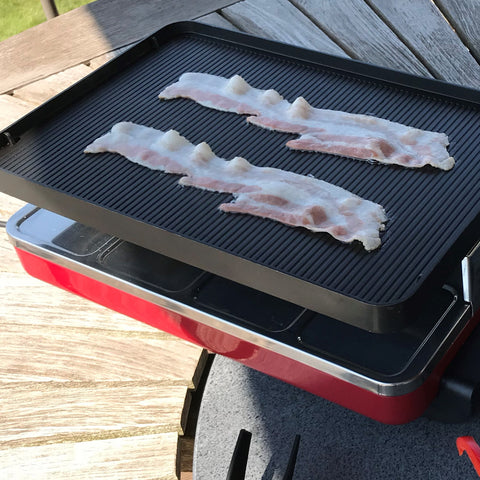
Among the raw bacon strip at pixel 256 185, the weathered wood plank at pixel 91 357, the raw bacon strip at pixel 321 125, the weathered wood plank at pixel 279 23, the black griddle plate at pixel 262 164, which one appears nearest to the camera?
the black griddle plate at pixel 262 164

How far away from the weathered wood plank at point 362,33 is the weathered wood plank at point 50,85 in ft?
2.12

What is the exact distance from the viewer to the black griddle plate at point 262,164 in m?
1.14

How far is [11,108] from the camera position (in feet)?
7.16


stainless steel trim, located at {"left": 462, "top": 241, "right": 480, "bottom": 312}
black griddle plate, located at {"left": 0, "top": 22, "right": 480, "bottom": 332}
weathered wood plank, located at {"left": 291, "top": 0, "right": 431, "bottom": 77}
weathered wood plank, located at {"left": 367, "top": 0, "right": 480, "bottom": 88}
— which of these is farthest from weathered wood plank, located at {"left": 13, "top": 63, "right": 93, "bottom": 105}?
stainless steel trim, located at {"left": 462, "top": 241, "right": 480, "bottom": 312}

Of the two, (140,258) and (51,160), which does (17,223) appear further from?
Answer: (140,258)

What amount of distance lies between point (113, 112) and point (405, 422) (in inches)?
32.6

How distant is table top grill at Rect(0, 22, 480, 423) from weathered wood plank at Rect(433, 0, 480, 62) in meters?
0.60

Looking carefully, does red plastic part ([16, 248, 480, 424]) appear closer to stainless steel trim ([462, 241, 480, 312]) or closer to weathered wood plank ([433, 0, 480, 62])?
stainless steel trim ([462, 241, 480, 312])

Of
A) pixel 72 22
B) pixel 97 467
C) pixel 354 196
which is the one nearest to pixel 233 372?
pixel 97 467

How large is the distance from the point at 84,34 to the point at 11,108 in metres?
0.34

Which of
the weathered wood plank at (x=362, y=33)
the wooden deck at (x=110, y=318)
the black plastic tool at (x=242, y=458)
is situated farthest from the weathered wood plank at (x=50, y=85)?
the black plastic tool at (x=242, y=458)

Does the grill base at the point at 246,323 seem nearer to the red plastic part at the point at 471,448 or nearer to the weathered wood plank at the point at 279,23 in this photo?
the red plastic part at the point at 471,448

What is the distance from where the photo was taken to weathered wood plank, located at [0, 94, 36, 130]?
2148 millimetres

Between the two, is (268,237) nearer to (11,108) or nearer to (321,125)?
(321,125)
